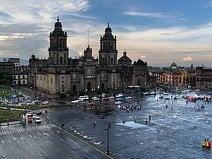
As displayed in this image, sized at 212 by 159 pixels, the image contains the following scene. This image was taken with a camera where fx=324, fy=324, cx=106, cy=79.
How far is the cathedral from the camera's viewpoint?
→ 93.2 m

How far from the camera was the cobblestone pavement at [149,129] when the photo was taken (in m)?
37.5

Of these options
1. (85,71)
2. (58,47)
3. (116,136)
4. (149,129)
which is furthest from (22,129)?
(85,71)

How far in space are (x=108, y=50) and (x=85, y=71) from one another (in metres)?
14.4

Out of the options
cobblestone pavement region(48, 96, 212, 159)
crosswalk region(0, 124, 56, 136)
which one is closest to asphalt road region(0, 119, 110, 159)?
crosswalk region(0, 124, 56, 136)

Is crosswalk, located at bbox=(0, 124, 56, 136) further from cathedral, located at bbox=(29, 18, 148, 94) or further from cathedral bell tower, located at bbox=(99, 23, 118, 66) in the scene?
cathedral bell tower, located at bbox=(99, 23, 118, 66)

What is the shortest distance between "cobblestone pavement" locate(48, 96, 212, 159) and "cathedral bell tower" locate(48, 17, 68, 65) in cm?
2670

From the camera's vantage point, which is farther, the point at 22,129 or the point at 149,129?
the point at 22,129

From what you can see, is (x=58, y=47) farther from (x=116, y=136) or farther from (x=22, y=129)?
(x=116, y=136)

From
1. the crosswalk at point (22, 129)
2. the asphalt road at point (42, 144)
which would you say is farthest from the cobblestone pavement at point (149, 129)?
the crosswalk at point (22, 129)

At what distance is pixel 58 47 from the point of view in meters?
93.2

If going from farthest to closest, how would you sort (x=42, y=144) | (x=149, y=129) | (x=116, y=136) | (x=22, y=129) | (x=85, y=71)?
(x=85, y=71), (x=22, y=129), (x=149, y=129), (x=116, y=136), (x=42, y=144)

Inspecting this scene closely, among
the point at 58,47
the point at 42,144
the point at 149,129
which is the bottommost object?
the point at 42,144

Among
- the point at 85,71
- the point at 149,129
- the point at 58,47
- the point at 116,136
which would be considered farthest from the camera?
the point at 85,71

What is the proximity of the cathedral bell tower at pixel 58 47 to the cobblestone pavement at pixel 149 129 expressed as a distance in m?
26.7
